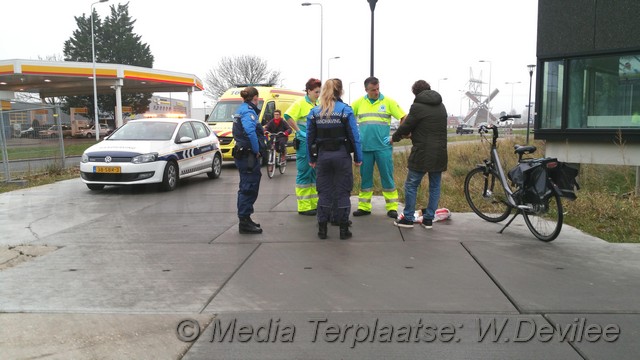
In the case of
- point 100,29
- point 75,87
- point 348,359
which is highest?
point 100,29

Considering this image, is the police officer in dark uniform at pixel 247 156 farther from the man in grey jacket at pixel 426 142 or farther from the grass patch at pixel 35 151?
the grass patch at pixel 35 151

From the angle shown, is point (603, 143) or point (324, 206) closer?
point (324, 206)

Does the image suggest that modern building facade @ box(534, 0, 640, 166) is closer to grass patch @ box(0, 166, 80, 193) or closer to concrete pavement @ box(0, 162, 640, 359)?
concrete pavement @ box(0, 162, 640, 359)

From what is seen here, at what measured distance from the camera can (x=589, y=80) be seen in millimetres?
11359

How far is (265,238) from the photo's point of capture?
612 centimetres

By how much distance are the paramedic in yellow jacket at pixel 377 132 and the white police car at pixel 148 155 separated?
487 cm

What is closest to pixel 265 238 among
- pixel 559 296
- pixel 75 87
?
pixel 559 296

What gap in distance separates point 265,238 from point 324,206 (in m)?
0.82

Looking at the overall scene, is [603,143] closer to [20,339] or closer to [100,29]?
[20,339]

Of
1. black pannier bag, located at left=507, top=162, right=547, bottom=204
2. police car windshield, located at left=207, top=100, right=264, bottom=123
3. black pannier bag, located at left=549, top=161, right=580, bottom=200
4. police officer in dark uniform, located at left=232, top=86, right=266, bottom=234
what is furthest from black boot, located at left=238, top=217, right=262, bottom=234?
police car windshield, located at left=207, top=100, right=264, bottom=123

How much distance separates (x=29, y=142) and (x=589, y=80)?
540 inches

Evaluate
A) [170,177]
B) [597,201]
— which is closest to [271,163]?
[170,177]

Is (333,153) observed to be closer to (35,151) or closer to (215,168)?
(215,168)

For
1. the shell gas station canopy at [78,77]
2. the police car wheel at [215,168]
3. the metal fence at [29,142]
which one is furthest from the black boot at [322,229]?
the shell gas station canopy at [78,77]
